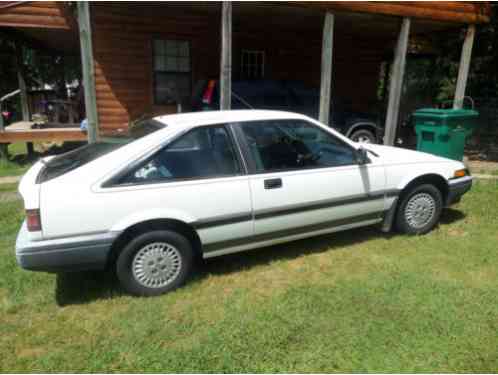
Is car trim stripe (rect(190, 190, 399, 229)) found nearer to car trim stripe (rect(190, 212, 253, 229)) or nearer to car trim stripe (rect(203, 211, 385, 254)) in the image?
car trim stripe (rect(190, 212, 253, 229))

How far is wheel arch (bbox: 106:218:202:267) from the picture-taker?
10.1 feet

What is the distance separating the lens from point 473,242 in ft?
14.4

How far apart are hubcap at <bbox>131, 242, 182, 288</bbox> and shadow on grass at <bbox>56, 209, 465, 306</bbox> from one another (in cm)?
29

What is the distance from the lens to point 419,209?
4.43 metres

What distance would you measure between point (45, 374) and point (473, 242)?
14.2ft

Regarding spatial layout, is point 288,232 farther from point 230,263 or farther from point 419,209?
point 419,209

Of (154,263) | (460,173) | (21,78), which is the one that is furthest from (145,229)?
(21,78)

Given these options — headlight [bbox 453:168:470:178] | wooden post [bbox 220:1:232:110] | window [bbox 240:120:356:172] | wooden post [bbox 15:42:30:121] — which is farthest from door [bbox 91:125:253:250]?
wooden post [bbox 15:42:30:121]

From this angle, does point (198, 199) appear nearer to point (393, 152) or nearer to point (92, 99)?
point (393, 152)

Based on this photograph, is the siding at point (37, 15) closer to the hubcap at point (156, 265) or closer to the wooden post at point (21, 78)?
the wooden post at point (21, 78)

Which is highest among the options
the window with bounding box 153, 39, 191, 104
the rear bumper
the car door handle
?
the window with bounding box 153, 39, 191, 104

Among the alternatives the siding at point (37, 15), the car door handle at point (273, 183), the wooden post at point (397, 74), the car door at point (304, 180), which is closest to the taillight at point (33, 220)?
the car door at point (304, 180)

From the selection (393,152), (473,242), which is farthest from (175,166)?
(473,242)

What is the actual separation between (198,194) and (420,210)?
2694 millimetres
